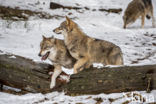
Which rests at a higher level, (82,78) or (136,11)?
(136,11)

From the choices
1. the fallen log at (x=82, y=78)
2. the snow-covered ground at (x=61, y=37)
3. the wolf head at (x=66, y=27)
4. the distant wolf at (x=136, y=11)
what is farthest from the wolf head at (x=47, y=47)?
the distant wolf at (x=136, y=11)

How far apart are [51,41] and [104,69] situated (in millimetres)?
1718

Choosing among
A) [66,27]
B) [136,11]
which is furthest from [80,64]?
[136,11]

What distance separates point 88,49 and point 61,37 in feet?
13.4

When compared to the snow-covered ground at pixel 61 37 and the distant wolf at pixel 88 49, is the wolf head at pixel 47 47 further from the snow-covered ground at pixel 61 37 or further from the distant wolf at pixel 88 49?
Answer: the snow-covered ground at pixel 61 37

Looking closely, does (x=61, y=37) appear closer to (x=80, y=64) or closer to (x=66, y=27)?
(x=66, y=27)

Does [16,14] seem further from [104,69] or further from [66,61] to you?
[104,69]

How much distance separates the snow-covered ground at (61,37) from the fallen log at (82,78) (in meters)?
0.14

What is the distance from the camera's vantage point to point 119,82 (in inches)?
154

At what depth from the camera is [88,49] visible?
5711 mm

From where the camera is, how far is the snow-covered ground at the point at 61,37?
464cm

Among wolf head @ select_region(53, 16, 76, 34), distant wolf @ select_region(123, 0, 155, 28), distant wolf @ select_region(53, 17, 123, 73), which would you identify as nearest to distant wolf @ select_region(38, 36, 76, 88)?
distant wolf @ select_region(53, 17, 123, 73)

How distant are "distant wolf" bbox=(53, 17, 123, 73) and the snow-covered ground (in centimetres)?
123

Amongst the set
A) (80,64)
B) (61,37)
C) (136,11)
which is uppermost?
(136,11)
